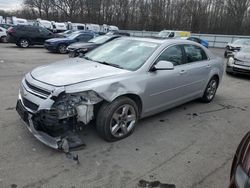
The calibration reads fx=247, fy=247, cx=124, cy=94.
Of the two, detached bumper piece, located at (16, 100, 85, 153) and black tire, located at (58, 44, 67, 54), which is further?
black tire, located at (58, 44, 67, 54)

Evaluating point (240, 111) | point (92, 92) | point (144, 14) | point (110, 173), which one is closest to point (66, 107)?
point (92, 92)

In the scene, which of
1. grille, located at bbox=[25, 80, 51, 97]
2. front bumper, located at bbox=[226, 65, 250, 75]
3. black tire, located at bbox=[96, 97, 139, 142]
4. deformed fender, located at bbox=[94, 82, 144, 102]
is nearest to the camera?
grille, located at bbox=[25, 80, 51, 97]

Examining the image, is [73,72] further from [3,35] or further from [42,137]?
[3,35]

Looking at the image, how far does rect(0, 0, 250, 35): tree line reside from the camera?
37875mm

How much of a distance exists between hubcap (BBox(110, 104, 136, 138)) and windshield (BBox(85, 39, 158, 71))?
2.26ft

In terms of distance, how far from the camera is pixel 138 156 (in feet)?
11.3

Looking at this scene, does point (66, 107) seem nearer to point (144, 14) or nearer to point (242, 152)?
point (242, 152)

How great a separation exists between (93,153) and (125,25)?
5034cm

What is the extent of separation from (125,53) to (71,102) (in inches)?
64.8

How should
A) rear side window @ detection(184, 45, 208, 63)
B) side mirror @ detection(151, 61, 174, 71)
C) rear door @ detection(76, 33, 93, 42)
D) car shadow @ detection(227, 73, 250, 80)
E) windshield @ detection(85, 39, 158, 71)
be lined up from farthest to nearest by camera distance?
rear door @ detection(76, 33, 93, 42), car shadow @ detection(227, 73, 250, 80), rear side window @ detection(184, 45, 208, 63), windshield @ detection(85, 39, 158, 71), side mirror @ detection(151, 61, 174, 71)

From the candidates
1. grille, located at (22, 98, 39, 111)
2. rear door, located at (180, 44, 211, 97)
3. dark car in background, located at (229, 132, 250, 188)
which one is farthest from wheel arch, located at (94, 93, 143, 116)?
dark car in background, located at (229, 132, 250, 188)

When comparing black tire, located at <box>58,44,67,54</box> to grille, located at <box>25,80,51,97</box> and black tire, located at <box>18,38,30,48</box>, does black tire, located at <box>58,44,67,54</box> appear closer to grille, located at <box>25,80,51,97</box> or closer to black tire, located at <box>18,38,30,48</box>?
black tire, located at <box>18,38,30,48</box>

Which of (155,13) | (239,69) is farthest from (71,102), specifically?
(155,13)

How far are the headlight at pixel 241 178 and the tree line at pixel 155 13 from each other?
123ft
